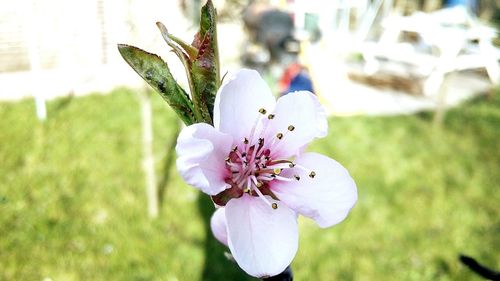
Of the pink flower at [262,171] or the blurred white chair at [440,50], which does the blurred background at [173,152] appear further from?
the pink flower at [262,171]

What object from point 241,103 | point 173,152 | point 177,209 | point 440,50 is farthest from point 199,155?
point 440,50

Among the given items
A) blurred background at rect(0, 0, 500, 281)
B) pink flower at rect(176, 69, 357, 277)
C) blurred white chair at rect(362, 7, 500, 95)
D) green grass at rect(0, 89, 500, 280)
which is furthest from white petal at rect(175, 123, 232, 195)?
blurred white chair at rect(362, 7, 500, 95)

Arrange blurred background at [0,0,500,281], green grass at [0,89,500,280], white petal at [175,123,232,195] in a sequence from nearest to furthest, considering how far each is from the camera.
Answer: white petal at [175,123,232,195] < green grass at [0,89,500,280] < blurred background at [0,0,500,281]

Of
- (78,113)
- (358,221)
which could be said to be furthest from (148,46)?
(78,113)

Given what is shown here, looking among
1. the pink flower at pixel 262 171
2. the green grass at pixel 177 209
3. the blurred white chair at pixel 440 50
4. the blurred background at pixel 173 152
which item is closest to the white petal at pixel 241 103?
the pink flower at pixel 262 171

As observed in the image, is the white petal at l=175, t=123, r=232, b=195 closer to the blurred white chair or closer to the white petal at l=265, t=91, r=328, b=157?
the white petal at l=265, t=91, r=328, b=157

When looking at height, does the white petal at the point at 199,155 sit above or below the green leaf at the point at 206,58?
below

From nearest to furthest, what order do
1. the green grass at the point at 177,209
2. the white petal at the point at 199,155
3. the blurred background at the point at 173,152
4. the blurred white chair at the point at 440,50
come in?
the white petal at the point at 199,155, the green grass at the point at 177,209, the blurred background at the point at 173,152, the blurred white chair at the point at 440,50

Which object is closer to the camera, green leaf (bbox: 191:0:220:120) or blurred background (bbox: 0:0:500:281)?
green leaf (bbox: 191:0:220:120)

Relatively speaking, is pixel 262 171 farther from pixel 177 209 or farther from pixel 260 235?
pixel 177 209
